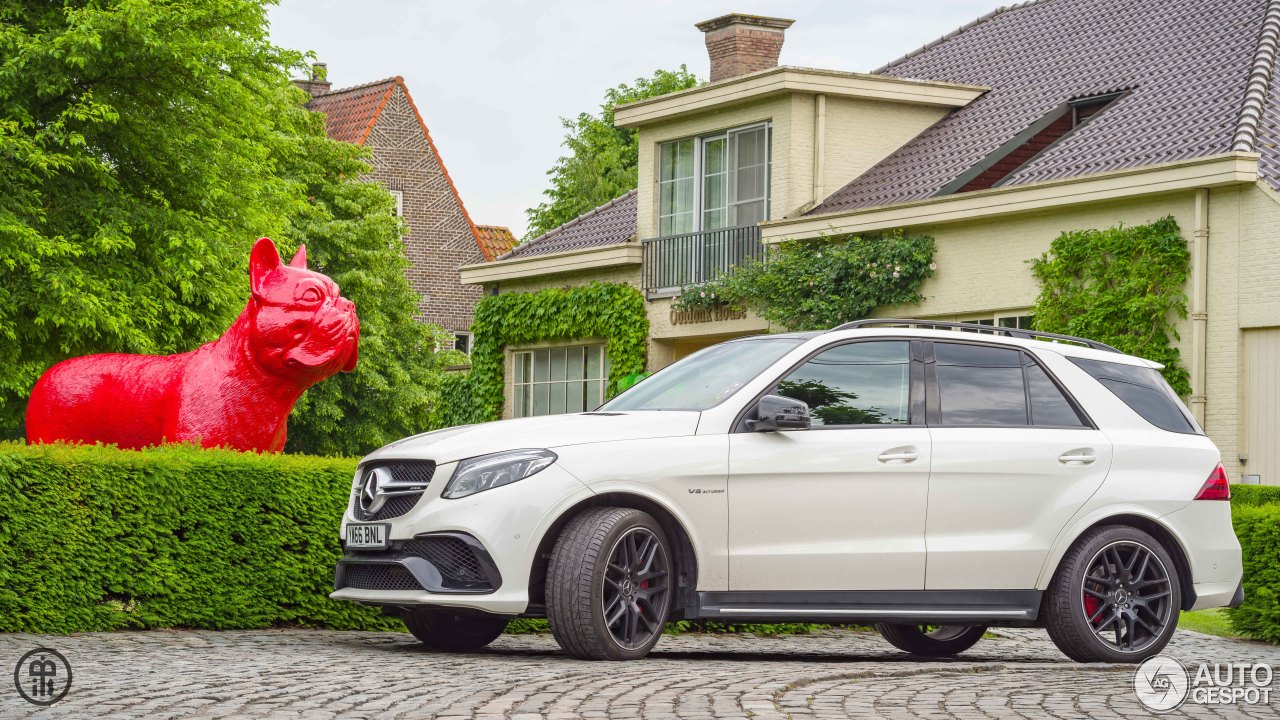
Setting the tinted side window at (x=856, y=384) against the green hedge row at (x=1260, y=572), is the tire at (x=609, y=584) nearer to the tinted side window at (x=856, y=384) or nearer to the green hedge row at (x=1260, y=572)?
the tinted side window at (x=856, y=384)

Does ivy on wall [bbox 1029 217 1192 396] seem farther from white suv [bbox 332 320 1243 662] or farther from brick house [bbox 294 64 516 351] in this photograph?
brick house [bbox 294 64 516 351]

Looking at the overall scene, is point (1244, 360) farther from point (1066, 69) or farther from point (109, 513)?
point (109, 513)

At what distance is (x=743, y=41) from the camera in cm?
3041

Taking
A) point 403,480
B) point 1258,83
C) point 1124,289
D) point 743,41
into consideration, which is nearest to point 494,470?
point 403,480

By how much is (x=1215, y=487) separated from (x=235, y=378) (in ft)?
21.3

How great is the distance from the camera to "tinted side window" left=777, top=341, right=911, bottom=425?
976 cm

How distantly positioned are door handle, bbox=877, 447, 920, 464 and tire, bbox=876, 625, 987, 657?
1993mm

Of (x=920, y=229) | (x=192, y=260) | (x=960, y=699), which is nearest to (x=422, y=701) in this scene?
(x=960, y=699)

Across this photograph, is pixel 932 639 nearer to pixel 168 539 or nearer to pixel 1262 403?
pixel 168 539

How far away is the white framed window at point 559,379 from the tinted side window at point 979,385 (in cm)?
1859

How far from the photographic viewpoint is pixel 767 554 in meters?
9.34

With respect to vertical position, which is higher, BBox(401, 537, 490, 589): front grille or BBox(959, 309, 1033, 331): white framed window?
BBox(959, 309, 1033, 331): white framed window

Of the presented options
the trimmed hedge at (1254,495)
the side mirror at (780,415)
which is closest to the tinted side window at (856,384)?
the side mirror at (780,415)

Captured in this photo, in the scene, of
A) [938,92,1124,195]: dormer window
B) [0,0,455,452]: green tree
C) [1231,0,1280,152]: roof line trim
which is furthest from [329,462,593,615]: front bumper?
[938,92,1124,195]: dormer window
